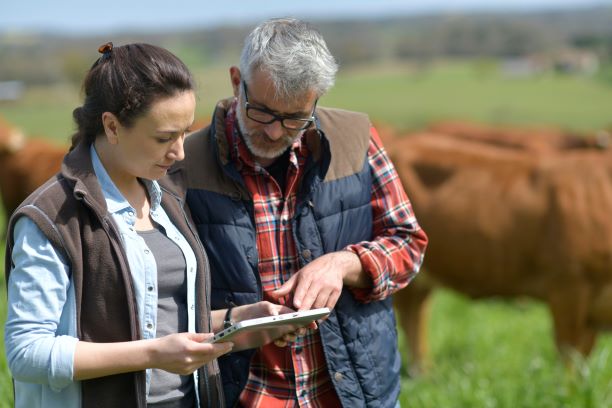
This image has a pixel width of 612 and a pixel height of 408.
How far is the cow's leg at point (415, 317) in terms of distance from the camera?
23.3 ft

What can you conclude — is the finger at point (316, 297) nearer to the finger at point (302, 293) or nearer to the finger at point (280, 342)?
the finger at point (302, 293)

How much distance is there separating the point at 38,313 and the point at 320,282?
2.51ft

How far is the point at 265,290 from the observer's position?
245cm

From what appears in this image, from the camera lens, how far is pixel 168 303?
7.04 feet

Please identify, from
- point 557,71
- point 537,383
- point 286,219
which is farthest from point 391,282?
point 557,71

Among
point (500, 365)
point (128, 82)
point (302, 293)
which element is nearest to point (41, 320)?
point (128, 82)

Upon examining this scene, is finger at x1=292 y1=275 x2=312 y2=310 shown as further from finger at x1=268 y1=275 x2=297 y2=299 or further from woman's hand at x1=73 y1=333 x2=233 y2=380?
woman's hand at x1=73 y1=333 x2=233 y2=380

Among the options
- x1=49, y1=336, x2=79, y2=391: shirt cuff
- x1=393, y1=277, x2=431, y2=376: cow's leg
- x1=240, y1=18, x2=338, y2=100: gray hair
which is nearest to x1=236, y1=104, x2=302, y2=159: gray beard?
x1=240, y1=18, x2=338, y2=100: gray hair

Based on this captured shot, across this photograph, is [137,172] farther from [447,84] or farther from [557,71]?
[447,84]

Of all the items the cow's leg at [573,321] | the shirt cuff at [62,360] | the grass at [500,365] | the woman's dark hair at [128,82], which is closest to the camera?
the shirt cuff at [62,360]

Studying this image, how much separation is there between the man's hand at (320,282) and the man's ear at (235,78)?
1.89ft

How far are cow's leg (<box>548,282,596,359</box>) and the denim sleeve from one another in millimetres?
4828

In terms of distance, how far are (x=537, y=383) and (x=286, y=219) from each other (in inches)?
118

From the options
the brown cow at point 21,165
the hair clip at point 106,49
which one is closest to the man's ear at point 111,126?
the hair clip at point 106,49
